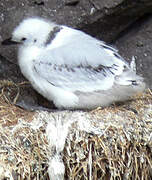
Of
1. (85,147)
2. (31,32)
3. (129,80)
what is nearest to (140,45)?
(129,80)

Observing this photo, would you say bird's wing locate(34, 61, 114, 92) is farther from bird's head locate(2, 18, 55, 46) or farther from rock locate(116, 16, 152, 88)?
rock locate(116, 16, 152, 88)

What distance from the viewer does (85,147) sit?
8.40 feet

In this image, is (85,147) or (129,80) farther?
(129,80)

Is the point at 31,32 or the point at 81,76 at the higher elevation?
the point at 31,32

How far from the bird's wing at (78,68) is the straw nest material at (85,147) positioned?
0.65 ft

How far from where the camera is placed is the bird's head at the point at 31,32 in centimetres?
292

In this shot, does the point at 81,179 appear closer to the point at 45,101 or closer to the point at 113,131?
the point at 113,131

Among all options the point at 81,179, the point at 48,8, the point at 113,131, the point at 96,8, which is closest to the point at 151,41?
the point at 96,8

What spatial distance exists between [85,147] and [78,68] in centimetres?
46

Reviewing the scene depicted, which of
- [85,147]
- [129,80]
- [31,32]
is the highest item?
[31,32]

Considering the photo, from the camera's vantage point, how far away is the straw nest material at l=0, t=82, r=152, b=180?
2506 mm

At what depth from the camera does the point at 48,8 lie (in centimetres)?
315

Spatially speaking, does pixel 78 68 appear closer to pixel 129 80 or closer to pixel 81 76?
pixel 81 76

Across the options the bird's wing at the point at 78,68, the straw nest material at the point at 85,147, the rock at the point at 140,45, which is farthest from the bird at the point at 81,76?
the rock at the point at 140,45
